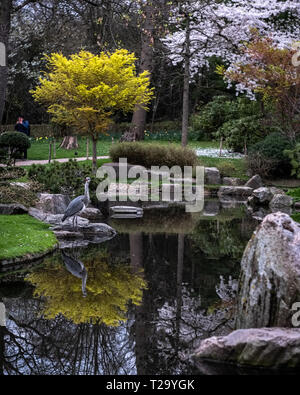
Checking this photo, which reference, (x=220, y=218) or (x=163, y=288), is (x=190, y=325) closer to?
(x=163, y=288)

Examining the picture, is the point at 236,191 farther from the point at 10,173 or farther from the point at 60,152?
the point at 60,152

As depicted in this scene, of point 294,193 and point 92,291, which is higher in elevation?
point 294,193

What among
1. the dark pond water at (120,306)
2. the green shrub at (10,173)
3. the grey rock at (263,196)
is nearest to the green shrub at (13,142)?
the green shrub at (10,173)

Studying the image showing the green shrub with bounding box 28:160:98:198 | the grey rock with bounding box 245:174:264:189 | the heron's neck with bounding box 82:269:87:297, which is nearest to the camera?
the heron's neck with bounding box 82:269:87:297

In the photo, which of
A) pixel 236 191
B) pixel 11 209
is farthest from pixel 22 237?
pixel 236 191

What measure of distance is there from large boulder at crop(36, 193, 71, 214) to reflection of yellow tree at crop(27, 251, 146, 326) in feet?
12.4

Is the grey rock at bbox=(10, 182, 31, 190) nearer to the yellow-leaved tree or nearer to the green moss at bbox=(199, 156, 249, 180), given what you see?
the yellow-leaved tree

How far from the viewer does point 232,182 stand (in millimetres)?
19172

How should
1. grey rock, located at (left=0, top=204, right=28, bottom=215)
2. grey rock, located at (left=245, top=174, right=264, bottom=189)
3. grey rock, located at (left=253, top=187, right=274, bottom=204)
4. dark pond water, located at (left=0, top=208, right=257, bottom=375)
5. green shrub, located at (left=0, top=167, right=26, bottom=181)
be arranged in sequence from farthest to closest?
grey rock, located at (left=245, top=174, right=264, bottom=189), grey rock, located at (left=253, top=187, right=274, bottom=204), green shrub, located at (left=0, top=167, right=26, bottom=181), grey rock, located at (left=0, top=204, right=28, bottom=215), dark pond water, located at (left=0, top=208, right=257, bottom=375)

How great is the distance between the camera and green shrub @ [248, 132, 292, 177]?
19.5 m

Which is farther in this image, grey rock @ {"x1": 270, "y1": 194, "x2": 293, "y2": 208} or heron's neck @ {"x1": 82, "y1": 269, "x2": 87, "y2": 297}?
grey rock @ {"x1": 270, "y1": 194, "x2": 293, "y2": 208}

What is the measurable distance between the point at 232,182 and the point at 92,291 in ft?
43.3

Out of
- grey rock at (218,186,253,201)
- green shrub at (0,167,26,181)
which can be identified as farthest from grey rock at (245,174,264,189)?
green shrub at (0,167,26,181)
